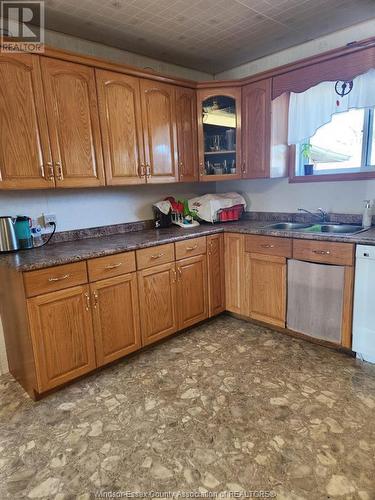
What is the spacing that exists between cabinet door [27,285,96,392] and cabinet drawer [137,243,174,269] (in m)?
0.46

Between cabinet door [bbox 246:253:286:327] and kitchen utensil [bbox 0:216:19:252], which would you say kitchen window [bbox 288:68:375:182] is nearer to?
cabinet door [bbox 246:253:286:327]

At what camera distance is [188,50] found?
2.92 m

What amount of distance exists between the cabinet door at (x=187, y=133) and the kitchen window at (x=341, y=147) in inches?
38.0

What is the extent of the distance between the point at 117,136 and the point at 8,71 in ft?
2.61

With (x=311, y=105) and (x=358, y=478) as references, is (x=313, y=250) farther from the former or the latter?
(x=358, y=478)

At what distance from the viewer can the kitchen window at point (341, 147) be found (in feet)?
8.55

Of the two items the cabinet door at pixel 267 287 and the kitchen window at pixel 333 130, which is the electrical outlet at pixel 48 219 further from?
the kitchen window at pixel 333 130

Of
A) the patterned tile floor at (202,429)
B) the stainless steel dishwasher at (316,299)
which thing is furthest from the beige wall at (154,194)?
the patterned tile floor at (202,429)

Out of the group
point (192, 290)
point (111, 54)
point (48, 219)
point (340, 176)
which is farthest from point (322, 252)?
point (111, 54)

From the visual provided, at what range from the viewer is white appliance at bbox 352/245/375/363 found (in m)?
2.14

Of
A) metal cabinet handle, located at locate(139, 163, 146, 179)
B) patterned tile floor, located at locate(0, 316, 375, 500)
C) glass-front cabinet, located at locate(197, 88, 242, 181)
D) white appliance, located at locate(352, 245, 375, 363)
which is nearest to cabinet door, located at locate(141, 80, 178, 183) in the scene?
metal cabinet handle, located at locate(139, 163, 146, 179)

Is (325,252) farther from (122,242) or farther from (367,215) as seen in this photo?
(122,242)

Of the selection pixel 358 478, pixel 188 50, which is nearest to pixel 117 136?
pixel 188 50

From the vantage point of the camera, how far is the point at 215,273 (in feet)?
9.88
